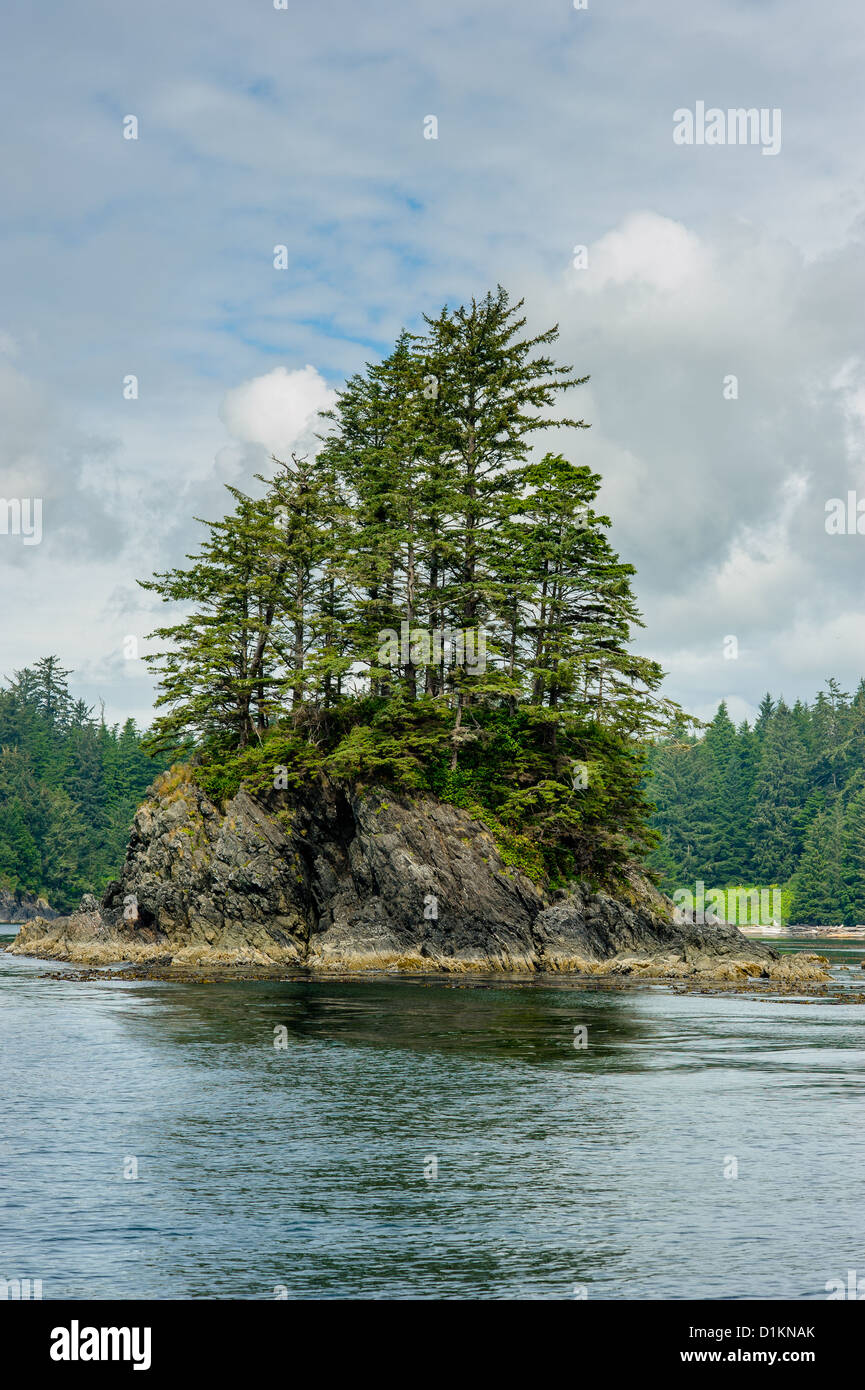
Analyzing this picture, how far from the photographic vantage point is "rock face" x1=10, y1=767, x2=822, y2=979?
57.3m

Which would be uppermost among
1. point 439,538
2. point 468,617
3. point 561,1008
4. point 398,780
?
point 439,538

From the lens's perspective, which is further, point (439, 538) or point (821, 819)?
point (821, 819)

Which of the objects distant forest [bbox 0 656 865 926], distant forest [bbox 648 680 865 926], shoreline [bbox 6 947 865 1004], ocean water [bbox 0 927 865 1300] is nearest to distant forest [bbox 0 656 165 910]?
distant forest [bbox 0 656 865 926]

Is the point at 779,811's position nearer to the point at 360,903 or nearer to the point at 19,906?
the point at 19,906

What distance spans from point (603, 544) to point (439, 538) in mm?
9111

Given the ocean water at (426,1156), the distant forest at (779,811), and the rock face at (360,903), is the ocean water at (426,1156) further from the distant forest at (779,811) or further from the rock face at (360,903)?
the distant forest at (779,811)

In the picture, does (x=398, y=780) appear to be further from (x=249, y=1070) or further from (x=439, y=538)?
(x=249, y=1070)

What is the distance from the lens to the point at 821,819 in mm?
150250

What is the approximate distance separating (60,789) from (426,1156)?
143 m

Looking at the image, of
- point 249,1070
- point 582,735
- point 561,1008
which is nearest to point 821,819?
point 582,735

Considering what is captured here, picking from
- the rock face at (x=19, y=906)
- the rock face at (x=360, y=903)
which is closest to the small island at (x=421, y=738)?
the rock face at (x=360, y=903)

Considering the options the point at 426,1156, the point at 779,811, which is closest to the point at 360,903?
the point at 426,1156

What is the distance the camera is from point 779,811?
156875mm
